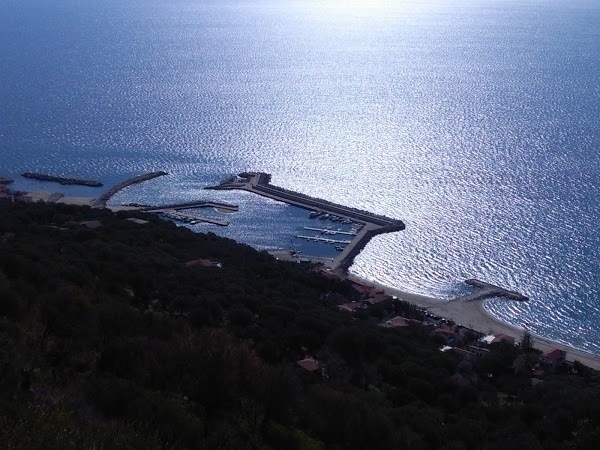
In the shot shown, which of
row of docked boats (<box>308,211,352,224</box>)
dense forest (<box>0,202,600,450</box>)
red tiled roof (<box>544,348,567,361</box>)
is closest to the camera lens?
dense forest (<box>0,202,600,450</box>)

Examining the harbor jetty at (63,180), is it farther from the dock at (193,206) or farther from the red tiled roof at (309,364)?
the red tiled roof at (309,364)

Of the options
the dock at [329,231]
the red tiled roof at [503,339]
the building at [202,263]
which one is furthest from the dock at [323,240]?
the red tiled roof at [503,339]

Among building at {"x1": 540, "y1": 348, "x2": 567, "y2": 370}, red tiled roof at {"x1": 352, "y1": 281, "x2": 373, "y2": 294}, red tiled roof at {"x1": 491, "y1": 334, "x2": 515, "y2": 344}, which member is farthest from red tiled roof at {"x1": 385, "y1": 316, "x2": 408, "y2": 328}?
building at {"x1": 540, "y1": 348, "x2": 567, "y2": 370}

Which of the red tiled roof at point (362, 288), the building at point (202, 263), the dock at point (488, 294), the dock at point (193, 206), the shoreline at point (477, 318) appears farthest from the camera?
the dock at point (193, 206)

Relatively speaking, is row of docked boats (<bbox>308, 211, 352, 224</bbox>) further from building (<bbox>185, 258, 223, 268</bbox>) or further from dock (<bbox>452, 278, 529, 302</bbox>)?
building (<bbox>185, 258, 223, 268</bbox>)

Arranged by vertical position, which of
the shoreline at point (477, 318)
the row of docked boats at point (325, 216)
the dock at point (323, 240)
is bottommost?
the shoreline at point (477, 318)

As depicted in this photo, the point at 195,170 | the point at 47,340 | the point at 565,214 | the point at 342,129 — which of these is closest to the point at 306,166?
the point at 195,170

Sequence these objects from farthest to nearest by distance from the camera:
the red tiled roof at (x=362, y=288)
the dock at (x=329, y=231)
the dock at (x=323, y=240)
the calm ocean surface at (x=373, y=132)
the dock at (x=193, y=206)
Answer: the dock at (x=193, y=206)
the dock at (x=329, y=231)
the dock at (x=323, y=240)
the calm ocean surface at (x=373, y=132)
the red tiled roof at (x=362, y=288)
